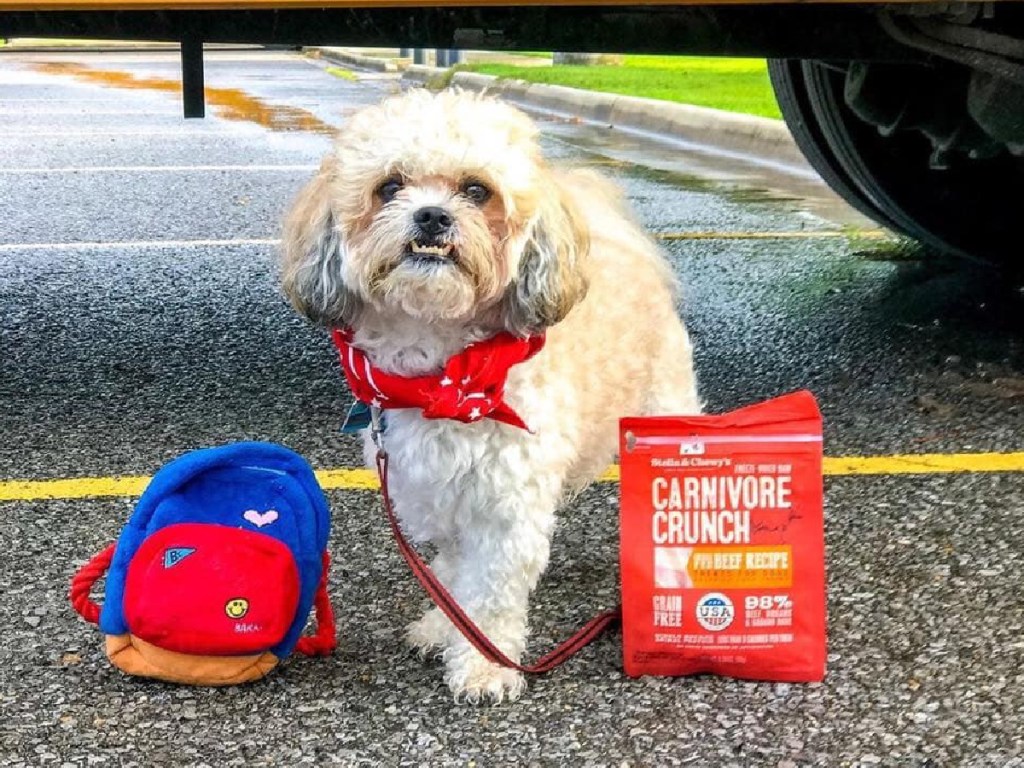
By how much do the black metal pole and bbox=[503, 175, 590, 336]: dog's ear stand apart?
263 cm

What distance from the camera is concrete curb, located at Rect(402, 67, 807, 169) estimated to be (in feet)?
37.9

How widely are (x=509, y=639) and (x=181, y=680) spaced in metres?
0.69

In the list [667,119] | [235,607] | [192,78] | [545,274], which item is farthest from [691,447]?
[667,119]

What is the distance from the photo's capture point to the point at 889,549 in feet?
11.6

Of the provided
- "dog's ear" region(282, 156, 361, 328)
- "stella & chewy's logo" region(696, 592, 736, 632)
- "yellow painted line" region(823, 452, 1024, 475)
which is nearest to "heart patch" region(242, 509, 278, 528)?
"dog's ear" region(282, 156, 361, 328)

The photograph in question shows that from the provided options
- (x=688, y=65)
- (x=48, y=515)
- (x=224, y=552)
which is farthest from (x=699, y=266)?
(x=688, y=65)

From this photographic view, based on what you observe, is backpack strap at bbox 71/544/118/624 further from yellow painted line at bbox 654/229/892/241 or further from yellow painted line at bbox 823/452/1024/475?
yellow painted line at bbox 654/229/892/241

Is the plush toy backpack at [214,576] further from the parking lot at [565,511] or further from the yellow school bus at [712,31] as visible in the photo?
the yellow school bus at [712,31]

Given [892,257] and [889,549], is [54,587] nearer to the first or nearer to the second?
[889,549]

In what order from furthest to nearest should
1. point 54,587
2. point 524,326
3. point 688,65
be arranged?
1. point 688,65
2. point 54,587
3. point 524,326

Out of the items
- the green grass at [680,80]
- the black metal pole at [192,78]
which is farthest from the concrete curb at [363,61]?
the black metal pole at [192,78]

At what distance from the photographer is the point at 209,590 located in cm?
282

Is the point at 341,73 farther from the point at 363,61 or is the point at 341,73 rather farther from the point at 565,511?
the point at 565,511

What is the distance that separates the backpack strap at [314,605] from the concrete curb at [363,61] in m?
21.3
